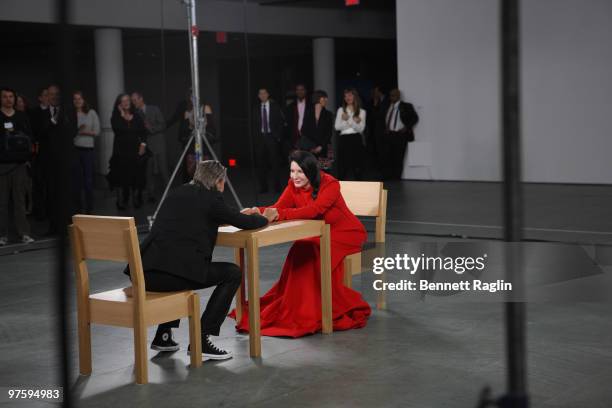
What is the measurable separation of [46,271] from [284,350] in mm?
3100

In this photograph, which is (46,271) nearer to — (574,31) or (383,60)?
(574,31)

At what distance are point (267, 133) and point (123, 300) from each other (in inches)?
280

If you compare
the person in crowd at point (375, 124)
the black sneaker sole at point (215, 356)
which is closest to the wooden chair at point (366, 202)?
the black sneaker sole at point (215, 356)

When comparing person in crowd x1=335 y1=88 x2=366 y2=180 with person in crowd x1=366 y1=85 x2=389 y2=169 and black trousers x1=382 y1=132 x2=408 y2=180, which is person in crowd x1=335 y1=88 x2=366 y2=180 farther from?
person in crowd x1=366 y1=85 x2=389 y2=169

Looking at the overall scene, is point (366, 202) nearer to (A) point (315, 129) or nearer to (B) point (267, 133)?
(A) point (315, 129)

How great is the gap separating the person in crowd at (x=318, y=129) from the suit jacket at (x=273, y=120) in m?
0.36

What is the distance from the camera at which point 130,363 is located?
434 cm

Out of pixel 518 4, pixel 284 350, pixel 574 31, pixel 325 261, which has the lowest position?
pixel 284 350

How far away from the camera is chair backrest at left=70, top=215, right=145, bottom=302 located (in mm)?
3895

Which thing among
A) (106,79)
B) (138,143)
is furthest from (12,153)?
(106,79)

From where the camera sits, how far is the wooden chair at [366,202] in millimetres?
5422

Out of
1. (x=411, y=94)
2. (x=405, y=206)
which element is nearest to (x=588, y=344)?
(x=405, y=206)

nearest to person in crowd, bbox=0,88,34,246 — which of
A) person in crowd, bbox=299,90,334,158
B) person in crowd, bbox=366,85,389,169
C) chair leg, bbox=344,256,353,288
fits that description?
chair leg, bbox=344,256,353,288

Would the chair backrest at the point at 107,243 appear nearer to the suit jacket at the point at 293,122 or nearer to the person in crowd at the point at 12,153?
the person in crowd at the point at 12,153
